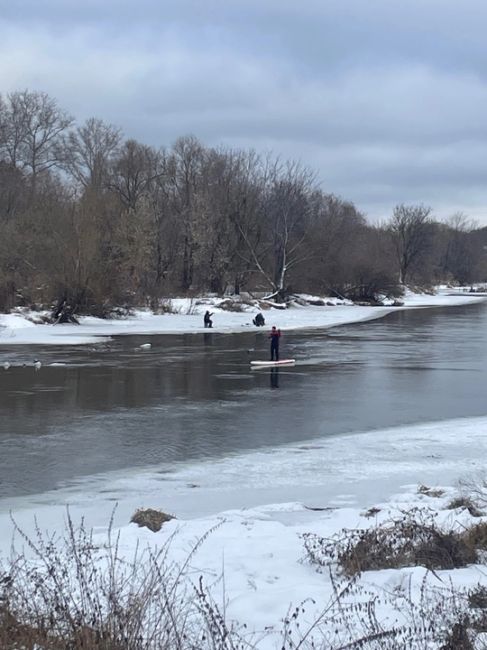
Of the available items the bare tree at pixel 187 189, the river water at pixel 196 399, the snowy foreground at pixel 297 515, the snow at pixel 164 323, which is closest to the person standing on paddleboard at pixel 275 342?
the river water at pixel 196 399

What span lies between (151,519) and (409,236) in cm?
12352

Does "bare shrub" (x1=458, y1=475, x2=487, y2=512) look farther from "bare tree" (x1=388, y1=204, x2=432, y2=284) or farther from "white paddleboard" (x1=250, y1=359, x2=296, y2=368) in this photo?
"bare tree" (x1=388, y1=204, x2=432, y2=284)

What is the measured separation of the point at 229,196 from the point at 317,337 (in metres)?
37.2

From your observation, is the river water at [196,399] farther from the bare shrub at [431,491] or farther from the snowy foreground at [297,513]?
the bare shrub at [431,491]

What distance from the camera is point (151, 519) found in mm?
8039

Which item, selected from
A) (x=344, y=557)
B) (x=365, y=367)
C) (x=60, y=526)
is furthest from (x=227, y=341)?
(x=344, y=557)

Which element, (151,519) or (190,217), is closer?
(151,519)

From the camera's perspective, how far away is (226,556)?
6.68m

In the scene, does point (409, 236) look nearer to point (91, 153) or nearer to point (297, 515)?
point (91, 153)

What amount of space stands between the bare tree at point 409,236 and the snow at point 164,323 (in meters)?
63.7

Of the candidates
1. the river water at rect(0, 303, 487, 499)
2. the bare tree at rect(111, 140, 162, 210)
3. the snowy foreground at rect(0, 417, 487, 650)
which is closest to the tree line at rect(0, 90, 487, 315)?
the bare tree at rect(111, 140, 162, 210)

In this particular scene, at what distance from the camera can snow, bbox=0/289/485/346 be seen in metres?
36.2

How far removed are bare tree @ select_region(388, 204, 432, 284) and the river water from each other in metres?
94.1

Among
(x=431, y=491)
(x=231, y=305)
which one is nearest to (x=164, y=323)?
A: (x=231, y=305)
